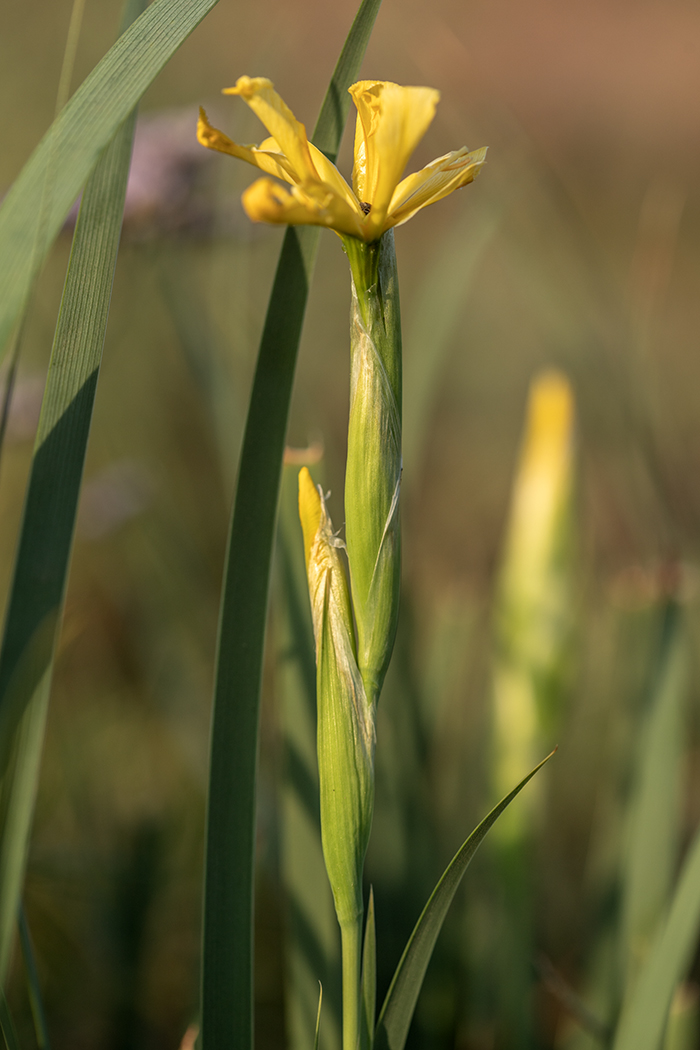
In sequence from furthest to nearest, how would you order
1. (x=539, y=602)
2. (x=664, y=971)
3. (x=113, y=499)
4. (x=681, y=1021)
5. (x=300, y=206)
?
(x=113, y=499)
(x=539, y=602)
(x=681, y=1021)
(x=664, y=971)
(x=300, y=206)

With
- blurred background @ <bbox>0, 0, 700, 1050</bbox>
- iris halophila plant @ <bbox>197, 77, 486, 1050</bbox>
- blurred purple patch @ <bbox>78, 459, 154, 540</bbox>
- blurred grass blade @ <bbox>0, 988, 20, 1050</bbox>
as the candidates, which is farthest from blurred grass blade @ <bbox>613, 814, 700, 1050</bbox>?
blurred purple patch @ <bbox>78, 459, 154, 540</bbox>

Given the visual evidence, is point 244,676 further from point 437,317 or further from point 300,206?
point 437,317

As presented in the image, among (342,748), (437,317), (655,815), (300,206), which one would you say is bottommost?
(655,815)

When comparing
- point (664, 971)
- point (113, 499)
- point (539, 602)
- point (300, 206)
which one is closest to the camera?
point (300, 206)

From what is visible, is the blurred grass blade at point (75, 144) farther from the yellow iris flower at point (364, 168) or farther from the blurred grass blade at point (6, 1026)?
the blurred grass blade at point (6, 1026)

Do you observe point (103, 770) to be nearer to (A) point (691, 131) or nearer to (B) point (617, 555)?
(B) point (617, 555)

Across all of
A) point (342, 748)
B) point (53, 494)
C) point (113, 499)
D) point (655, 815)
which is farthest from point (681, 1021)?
point (113, 499)

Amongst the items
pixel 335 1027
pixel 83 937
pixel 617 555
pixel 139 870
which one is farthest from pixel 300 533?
pixel 617 555

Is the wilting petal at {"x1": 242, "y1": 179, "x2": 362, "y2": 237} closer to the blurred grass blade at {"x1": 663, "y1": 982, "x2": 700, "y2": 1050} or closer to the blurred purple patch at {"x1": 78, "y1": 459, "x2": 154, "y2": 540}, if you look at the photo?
the blurred grass blade at {"x1": 663, "y1": 982, "x2": 700, "y2": 1050}
